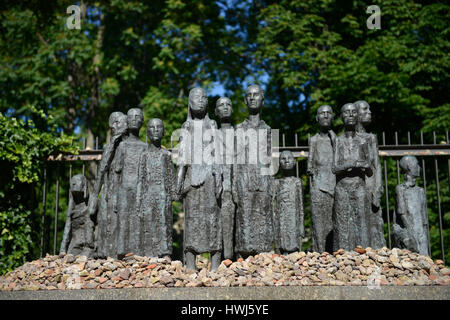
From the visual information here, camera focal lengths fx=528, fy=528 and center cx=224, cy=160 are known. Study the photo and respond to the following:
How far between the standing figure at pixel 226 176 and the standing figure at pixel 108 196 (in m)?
1.66

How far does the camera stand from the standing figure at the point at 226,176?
7664 millimetres

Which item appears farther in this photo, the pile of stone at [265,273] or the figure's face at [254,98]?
the figure's face at [254,98]

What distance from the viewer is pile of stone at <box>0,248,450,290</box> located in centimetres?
616

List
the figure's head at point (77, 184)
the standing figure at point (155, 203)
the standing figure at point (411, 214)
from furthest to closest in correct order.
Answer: the figure's head at point (77, 184)
the standing figure at point (411, 214)
the standing figure at point (155, 203)

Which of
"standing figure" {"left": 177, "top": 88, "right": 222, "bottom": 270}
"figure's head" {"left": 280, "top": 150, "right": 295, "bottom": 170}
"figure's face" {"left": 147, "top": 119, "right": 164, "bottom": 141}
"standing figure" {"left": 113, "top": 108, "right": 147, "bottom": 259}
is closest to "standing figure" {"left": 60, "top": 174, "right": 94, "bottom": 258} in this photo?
"standing figure" {"left": 113, "top": 108, "right": 147, "bottom": 259}

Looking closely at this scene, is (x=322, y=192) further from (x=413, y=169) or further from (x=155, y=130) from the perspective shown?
(x=155, y=130)

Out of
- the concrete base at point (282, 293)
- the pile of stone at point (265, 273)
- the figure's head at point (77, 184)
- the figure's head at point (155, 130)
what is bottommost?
the concrete base at point (282, 293)

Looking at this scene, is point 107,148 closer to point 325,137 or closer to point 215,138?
point 215,138

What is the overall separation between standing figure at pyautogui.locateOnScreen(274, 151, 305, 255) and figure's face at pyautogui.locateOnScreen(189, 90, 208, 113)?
1805mm

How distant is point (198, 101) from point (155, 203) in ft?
5.17

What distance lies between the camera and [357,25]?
50.4 ft

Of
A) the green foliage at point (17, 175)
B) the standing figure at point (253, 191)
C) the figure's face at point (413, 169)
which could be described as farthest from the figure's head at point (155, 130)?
the figure's face at point (413, 169)

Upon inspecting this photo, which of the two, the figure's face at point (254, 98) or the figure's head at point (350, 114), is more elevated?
the figure's face at point (254, 98)

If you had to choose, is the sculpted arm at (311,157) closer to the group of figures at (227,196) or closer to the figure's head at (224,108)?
the group of figures at (227,196)
